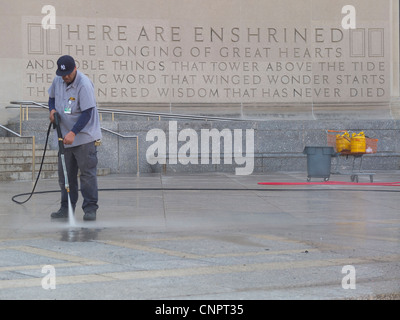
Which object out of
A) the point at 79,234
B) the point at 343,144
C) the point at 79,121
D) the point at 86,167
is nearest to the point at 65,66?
the point at 79,121

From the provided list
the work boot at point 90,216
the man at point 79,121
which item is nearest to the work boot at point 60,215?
the man at point 79,121

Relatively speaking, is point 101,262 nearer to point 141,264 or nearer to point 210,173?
point 141,264

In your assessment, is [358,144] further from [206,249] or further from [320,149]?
[206,249]

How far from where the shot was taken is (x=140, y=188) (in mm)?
14406

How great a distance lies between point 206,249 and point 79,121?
286cm

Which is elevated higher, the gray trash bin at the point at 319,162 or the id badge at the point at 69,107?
the id badge at the point at 69,107

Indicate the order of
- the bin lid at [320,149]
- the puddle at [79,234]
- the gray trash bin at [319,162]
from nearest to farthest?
the puddle at [79,234] < the gray trash bin at [319,162] < the bin lid at [320,149]

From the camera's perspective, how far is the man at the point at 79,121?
9.20m

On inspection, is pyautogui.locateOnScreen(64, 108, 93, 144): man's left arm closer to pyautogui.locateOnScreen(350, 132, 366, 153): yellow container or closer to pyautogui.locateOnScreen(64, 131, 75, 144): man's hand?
pyautogui.locateOnScreen(64, 131, 75, 144): man's hand

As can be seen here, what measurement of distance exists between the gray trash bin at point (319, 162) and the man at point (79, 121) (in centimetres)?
822

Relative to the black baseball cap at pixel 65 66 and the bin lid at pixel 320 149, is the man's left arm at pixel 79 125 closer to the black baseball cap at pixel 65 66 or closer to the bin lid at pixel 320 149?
the black baseball cap at pixel 65 66

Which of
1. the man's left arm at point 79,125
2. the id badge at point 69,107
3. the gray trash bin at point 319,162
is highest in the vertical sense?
the id badge at point 69,107

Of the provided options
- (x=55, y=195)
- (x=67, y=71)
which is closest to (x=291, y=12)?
(x=55, y=195)

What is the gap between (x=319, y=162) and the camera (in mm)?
17016
